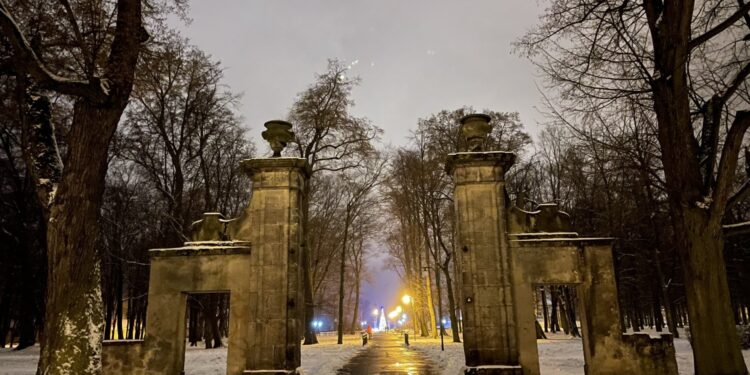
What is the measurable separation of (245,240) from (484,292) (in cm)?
511

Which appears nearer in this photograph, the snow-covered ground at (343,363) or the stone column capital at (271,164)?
the stone column capital at (271,164)

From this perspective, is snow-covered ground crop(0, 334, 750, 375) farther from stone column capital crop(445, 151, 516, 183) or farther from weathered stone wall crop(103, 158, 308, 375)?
stone column capital crop(445, 151, 516, 183)

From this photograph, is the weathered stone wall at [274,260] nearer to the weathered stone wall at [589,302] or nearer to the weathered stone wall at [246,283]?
the weathered stone wall at [246,283]

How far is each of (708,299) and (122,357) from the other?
437 inches

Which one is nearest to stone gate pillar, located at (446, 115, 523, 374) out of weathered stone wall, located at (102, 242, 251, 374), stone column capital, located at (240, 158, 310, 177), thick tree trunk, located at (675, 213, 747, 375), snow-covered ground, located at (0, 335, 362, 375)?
thick tree trunk, located at (675, 213, 747, 375)

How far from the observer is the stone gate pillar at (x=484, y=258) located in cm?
986

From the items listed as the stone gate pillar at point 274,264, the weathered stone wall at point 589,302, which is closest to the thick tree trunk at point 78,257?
the stone gate pillar at point 274,264

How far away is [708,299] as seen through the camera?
8.60m

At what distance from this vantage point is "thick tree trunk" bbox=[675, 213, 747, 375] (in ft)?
27.8

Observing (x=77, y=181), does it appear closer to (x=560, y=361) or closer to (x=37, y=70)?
(x=37, y=70)

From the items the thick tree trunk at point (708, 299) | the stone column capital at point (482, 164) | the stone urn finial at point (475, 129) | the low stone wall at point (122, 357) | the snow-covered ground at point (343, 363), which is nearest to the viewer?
the thick tree trunk at point (708, 299)

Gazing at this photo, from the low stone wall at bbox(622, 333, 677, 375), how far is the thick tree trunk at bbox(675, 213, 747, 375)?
1.01 m

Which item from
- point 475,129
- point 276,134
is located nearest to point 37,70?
point 276,134

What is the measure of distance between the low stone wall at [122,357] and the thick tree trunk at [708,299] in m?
10.5
